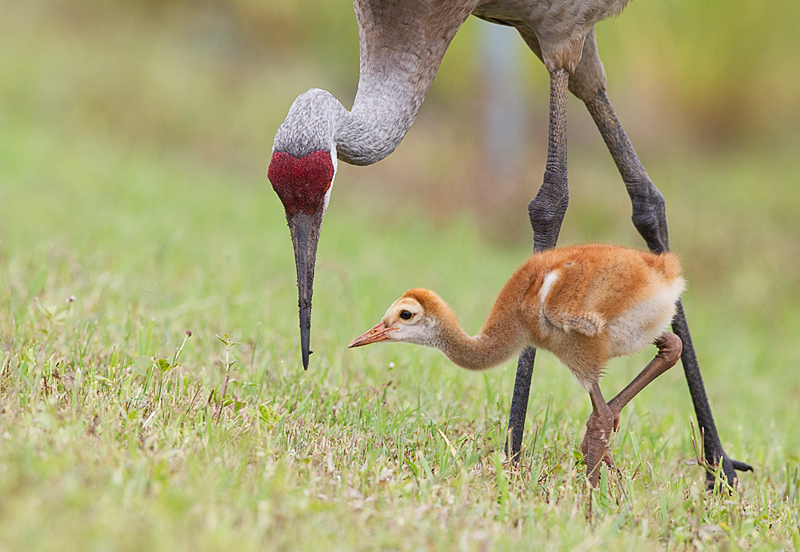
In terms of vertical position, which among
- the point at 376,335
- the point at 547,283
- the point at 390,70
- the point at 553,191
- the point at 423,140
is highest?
the point at 423,140

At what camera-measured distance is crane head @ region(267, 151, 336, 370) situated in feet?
10.9

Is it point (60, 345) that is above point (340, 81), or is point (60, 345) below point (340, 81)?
below

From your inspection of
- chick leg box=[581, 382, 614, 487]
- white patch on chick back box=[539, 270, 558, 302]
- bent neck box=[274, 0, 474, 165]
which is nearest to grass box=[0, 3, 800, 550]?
Answer: chick leg box=[581, 382, 614, 487]

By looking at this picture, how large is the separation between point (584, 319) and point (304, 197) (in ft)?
3.85

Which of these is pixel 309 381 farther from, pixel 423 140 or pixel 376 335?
pixel 423 140

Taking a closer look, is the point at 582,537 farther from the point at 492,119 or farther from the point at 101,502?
the point at 492,119

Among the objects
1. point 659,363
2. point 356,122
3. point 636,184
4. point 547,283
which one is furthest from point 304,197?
point 636,184

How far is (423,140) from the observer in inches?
489

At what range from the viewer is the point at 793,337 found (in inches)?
314

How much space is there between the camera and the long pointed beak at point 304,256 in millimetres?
3402

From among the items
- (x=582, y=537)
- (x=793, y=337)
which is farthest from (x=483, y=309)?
(x=582, y=537)

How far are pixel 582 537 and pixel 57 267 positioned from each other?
3.64m

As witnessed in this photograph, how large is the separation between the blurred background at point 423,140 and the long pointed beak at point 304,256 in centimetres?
301

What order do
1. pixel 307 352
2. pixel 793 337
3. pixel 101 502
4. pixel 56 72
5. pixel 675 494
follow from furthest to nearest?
1. pixel 56 72
2. pixel 793 337
3. pixel 307 352
4. pixel 675 494
5. pixel 101 502
